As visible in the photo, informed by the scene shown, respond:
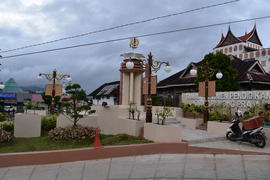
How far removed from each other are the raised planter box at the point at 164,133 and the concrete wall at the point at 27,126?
5.26 metres

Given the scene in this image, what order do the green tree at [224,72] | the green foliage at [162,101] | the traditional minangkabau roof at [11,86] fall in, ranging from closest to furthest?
1. the green foliage at [162,101]
2. the green tree at [224,72]
3. the traditional minangkabau roof at [11,86]

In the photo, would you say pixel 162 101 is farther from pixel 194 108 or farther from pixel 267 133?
pixel 267 133

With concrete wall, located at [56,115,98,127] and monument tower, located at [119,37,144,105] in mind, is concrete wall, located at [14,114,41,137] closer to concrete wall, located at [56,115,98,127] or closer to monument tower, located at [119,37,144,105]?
concrete wall, located at [56,115,98,127]

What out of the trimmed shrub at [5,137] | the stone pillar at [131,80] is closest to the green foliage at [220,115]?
the stone pillar at [131,80]

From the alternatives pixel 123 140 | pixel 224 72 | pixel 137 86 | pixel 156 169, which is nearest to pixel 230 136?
pixel 156 169

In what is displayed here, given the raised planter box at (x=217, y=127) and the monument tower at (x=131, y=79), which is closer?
the raised planter box at (x=217, y=127)

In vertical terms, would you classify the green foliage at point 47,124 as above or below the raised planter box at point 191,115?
below

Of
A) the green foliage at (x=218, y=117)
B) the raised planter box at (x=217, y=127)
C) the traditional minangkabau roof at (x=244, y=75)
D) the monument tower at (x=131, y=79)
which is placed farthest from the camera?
the traditional minangkabau roof at (x=244, y=75)

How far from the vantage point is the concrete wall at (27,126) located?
32.1ft

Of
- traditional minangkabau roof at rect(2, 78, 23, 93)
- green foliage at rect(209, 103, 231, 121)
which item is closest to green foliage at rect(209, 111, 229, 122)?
green foliage at rect(209, 103, 231, 121)

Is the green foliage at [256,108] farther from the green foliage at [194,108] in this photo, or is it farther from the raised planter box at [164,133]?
the raised planter box at [164,133]

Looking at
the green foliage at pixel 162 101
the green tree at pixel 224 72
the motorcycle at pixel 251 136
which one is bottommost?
the motorcycle at pixel 251 136

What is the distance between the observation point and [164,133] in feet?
24.7

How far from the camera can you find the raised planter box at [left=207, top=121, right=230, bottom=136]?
922 cm
